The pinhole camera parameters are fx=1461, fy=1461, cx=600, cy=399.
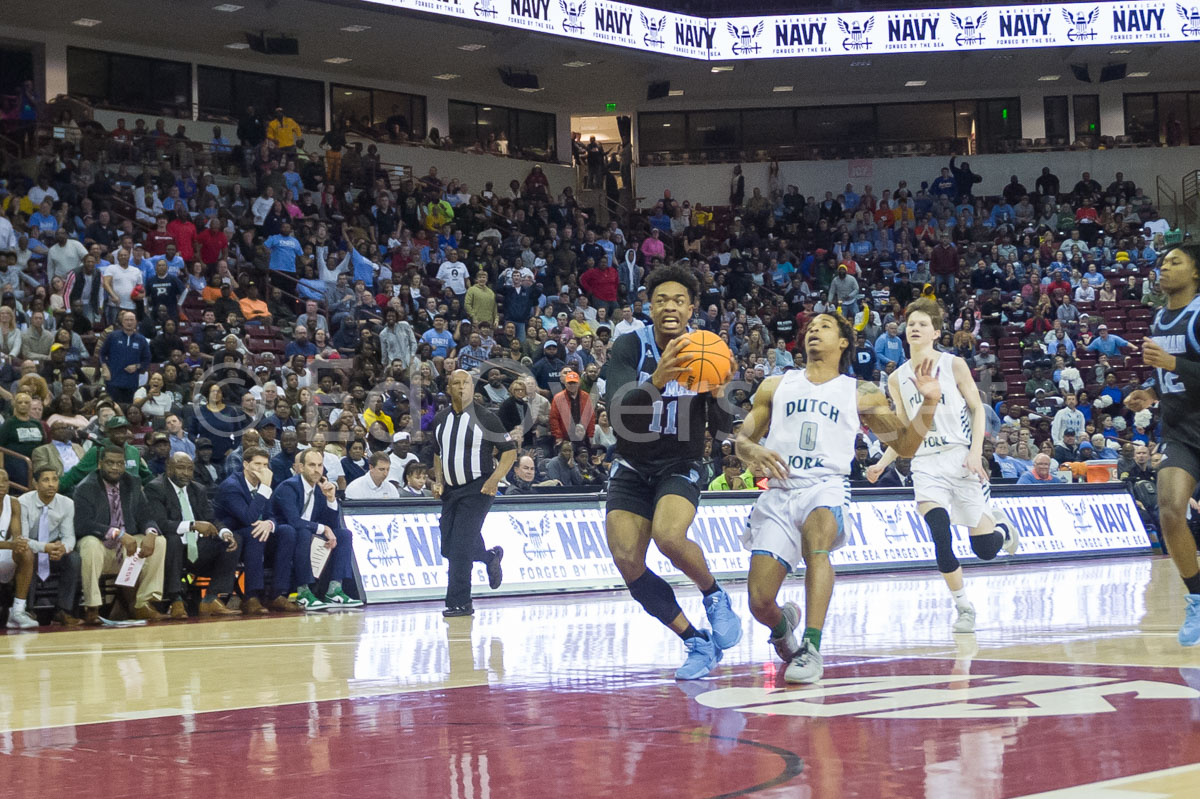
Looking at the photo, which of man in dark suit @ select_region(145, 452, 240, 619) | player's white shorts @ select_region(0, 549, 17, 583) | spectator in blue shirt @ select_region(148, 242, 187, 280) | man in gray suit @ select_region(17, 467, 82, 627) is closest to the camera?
player's white shorts @ select_region(0, 549, 17, 583)

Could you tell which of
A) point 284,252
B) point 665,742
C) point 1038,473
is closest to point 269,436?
point 284,252

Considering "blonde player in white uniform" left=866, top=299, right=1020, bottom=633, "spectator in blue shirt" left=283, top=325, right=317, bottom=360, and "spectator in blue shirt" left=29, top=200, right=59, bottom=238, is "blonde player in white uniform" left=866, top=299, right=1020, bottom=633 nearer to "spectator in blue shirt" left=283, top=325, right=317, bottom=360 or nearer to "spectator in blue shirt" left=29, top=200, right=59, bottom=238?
"spectator in blue shirt" left=283, top=325, right=317, bottom=360

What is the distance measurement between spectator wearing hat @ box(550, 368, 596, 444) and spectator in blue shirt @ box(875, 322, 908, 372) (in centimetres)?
780

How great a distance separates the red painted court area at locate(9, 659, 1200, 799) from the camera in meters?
4.40

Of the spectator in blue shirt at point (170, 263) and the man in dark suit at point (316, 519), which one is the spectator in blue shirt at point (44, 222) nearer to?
the spectator in blue shirt at point (170, 263)

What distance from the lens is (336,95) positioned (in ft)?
111

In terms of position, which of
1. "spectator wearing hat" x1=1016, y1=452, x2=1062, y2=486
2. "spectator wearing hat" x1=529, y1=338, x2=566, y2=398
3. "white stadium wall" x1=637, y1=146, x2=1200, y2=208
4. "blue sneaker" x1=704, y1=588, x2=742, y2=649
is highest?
"white stadium wall" x1=637, y1=146, x2=1200, y2=208

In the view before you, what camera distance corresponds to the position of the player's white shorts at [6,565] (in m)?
11.9

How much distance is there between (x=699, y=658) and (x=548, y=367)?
14220mm

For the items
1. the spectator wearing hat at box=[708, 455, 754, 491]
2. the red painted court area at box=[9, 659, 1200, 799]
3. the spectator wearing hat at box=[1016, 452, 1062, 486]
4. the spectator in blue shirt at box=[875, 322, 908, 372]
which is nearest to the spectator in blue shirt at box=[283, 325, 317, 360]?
the spectator wearing hat at box=[708, 455, 754, 491]

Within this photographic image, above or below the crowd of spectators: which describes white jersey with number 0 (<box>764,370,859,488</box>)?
below

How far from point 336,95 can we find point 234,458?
20.4 meters

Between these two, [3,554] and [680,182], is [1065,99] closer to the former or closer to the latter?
[680,182]

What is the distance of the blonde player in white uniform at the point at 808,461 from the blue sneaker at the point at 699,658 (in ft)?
0.96
